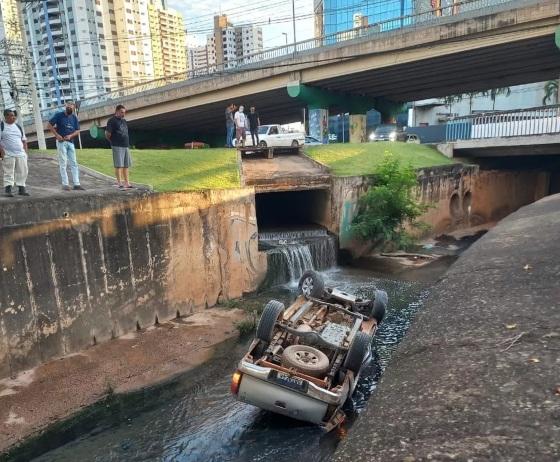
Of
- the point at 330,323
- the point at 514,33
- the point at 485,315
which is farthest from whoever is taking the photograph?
the point at 514,33

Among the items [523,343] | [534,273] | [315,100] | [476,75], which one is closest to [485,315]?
[523,343]

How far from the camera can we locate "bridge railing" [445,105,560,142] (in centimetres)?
2061

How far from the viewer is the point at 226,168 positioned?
51.0ft

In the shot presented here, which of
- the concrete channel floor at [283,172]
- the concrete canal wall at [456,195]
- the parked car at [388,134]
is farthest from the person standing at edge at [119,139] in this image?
the parked car at [388,134]

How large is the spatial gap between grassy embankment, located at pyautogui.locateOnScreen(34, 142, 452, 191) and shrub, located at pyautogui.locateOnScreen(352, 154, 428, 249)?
108 centimetres

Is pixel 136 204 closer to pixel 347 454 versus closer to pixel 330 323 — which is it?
pixel 330 323

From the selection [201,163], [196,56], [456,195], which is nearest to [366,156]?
[456,195]

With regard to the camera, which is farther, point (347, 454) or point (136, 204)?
point (136, 204)

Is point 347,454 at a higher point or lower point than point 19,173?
lower

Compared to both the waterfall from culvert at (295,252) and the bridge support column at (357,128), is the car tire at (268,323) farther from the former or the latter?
the bridge support column at (357,128)

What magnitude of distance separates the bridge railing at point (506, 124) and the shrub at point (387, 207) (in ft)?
26.9

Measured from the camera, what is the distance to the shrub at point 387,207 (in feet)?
56.4

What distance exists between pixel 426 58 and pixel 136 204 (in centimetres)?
1886

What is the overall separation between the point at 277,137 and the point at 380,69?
727 cm
